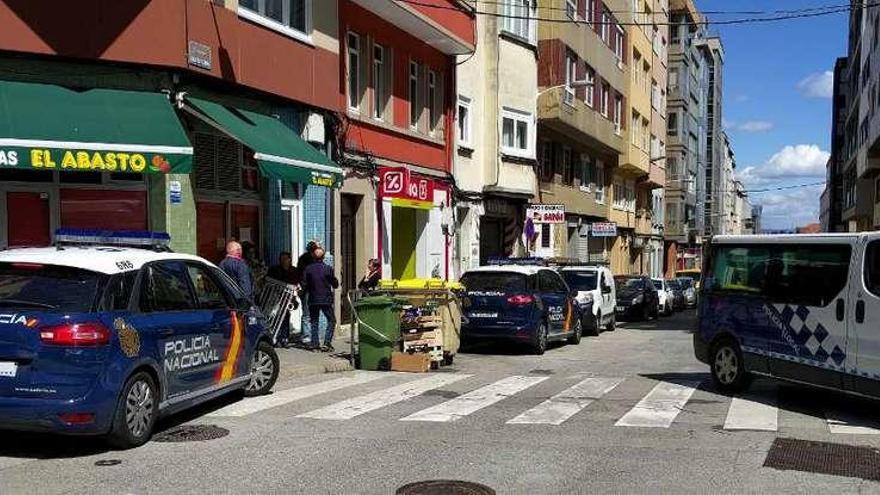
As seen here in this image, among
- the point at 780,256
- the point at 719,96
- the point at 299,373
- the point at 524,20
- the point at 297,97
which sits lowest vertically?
the point at 299,373

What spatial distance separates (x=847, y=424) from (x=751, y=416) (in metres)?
0.91

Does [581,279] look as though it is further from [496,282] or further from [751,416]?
[751,416]

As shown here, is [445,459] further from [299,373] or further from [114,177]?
[114,177]

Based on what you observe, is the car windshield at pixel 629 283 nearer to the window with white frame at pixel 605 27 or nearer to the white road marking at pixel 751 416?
the window with white frame at pixel 605 27

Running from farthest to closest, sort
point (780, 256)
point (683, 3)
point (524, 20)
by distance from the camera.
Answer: point (683, 3), point (524, 20), point (780, 256)

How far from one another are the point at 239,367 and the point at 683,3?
59.3 meters

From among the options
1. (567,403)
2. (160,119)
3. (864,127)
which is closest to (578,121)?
(864,127)

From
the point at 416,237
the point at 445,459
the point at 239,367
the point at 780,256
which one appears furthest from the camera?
the point at 416,237

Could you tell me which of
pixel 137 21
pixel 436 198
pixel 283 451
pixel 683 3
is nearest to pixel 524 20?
pixel 436 198

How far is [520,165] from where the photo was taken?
2714 cm

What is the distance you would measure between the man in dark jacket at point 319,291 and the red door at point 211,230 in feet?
4.92

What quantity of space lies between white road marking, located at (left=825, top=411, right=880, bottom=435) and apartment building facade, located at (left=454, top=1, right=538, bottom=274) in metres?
15.5

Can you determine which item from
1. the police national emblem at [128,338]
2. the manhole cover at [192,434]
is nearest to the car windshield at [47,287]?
the police national emblem at [128,338]

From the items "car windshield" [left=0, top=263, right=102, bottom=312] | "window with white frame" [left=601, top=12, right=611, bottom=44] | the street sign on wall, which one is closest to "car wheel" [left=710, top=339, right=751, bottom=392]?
"car windshield" [left=0, top=263, right=102, bottom=312]
